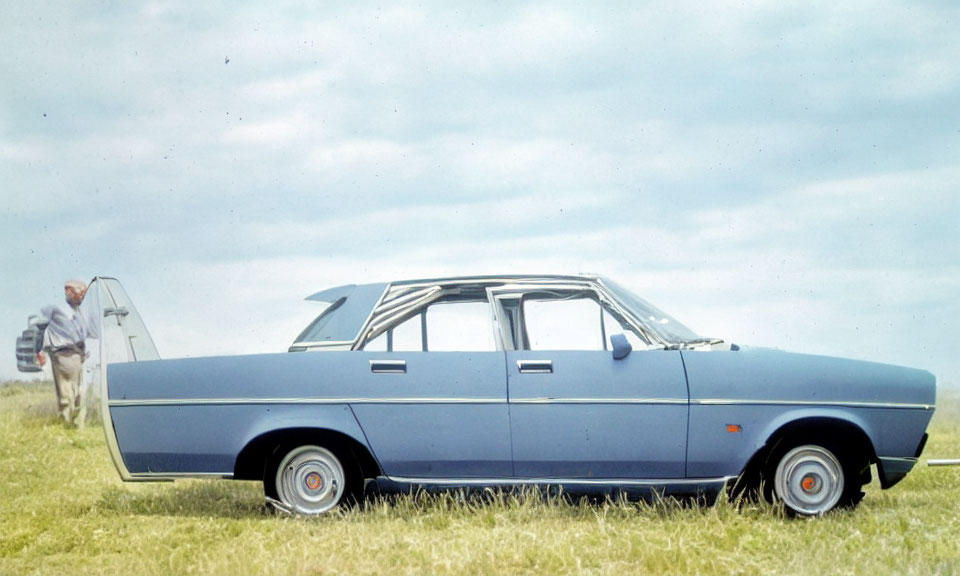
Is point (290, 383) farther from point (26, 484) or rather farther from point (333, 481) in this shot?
point (26, 484)

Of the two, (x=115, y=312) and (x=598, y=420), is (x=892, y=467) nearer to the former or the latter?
(x=598, y=420)

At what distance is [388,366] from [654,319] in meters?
1.90

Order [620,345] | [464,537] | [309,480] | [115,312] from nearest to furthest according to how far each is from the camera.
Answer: [464,537], [620,345], [309,480], [115,312]

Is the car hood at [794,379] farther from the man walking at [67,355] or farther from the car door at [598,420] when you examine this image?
the man walking at [67,355]

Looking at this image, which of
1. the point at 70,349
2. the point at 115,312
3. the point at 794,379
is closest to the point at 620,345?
the point at 794,379

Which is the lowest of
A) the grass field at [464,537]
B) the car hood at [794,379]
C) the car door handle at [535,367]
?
the grass field at [464,537]

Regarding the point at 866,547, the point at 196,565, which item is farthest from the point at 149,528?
the point at 866,547

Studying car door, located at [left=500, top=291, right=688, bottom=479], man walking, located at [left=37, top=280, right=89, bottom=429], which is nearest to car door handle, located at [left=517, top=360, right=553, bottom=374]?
car door, located at [left=500, top=291, right=688, bottom=479]

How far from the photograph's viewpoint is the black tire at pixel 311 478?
745 cm

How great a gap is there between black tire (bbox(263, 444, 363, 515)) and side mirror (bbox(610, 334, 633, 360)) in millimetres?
1981

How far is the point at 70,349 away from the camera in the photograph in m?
14.1

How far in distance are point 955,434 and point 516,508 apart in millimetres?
8296

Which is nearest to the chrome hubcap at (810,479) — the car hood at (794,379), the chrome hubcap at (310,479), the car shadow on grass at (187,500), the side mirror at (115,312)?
the car hood at (794,379)

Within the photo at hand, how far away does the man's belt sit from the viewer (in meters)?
14.0
